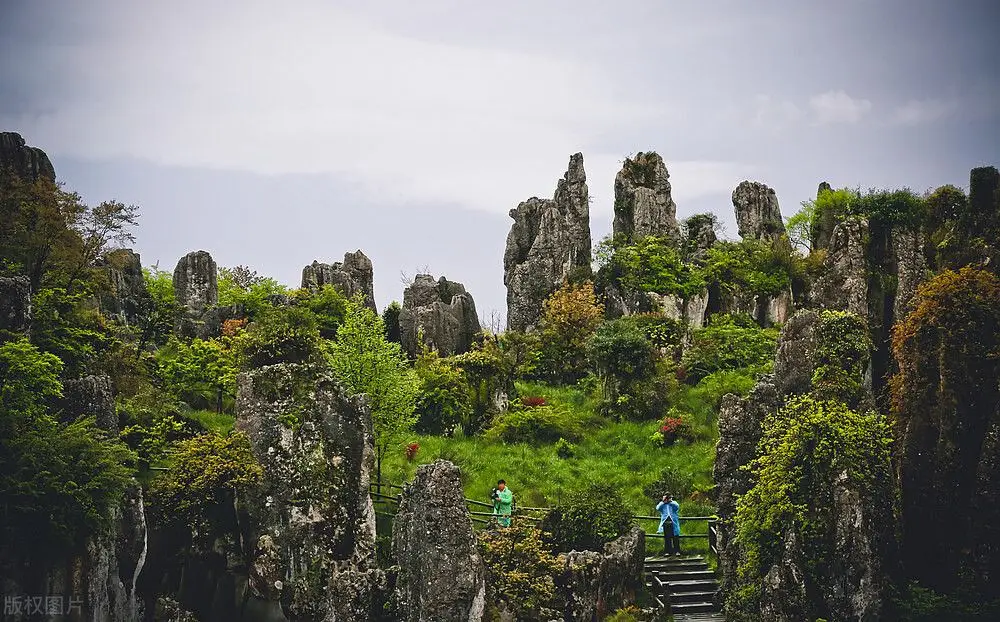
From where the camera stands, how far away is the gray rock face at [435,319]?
50156 mm

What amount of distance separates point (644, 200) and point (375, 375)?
33.0 meters

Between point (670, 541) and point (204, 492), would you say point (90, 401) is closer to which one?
point (204, 492)

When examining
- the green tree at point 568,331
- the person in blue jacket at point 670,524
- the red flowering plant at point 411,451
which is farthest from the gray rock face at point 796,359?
the green tree at point 568,331

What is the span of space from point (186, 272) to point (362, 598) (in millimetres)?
36957

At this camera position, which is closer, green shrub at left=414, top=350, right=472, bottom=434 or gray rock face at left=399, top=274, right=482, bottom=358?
green shrub at left=414, top=350, right=472, bottom=434

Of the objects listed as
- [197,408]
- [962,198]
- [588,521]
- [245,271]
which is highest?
[245,271]

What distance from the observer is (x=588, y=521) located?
27.5 metres

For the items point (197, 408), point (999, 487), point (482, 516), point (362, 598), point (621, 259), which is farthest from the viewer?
point (621, 259)

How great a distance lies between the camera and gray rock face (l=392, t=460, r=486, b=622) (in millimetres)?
23156

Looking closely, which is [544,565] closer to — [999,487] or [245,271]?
[999,487]

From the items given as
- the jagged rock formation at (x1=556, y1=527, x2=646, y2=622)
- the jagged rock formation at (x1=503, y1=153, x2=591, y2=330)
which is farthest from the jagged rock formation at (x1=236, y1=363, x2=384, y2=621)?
the jagged rock formation at (x1=503, y1=153, x2=591, y2=330)

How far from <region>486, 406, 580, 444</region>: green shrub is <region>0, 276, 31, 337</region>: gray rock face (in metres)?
17.9

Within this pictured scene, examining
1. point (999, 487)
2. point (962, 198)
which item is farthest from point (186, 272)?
point (999, 487)

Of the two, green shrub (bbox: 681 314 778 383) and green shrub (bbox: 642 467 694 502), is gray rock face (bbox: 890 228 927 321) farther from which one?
green shrub (bbox: 681 314 778 383)
